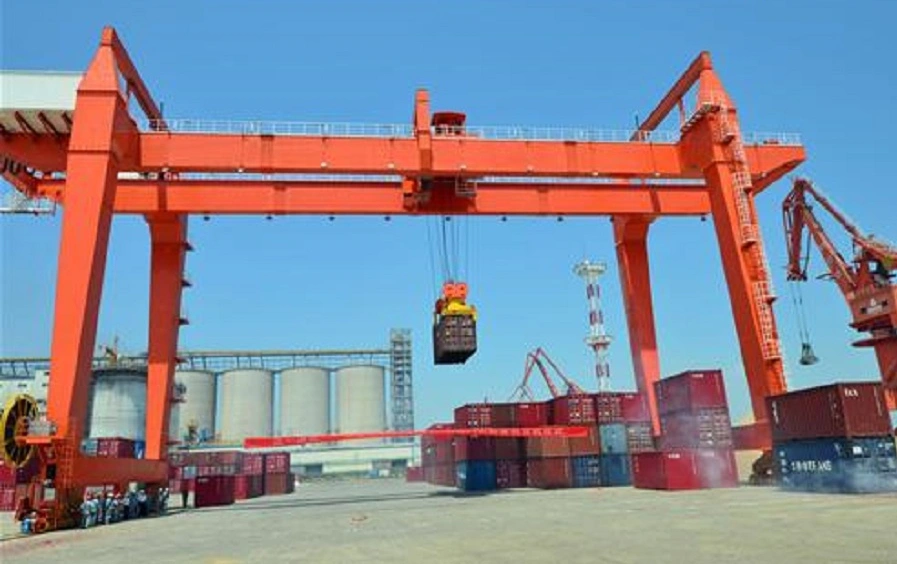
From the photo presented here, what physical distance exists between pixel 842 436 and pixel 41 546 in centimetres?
1948

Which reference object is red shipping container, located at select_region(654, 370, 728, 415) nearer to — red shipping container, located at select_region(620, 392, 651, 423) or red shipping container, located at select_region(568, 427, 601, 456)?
red shipping container, located at select_region(620, 392, 651, 423)

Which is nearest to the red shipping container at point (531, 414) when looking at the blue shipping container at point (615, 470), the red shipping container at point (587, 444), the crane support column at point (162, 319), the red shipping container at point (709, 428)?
the red shipping container at point (587, 444)

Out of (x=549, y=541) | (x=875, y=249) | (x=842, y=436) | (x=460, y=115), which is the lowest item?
(x=549, y=541)

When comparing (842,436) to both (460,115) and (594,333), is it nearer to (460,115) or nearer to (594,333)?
(460,115)

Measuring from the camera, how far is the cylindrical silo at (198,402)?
78.5 m

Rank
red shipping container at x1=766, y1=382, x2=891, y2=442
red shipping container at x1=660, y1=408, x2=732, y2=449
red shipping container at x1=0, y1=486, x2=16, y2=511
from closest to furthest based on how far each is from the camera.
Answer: red shipping container at x1=766, y1=382, x2=891, y2=442
red shipping container at x1=660, y1=408, x2=732, y2=449
red shipping container at x1=0, y1=486, x2=16, y2=511

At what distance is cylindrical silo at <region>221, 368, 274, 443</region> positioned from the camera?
7962 cm

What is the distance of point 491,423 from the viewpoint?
33750 millimetres

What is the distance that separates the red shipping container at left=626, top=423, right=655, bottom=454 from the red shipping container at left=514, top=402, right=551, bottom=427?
4.17 metres

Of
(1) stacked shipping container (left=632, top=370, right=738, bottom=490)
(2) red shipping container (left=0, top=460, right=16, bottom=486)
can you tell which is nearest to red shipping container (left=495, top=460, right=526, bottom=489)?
(1) stacked shipping container (left=632, top=370, right=738, bottom=490)

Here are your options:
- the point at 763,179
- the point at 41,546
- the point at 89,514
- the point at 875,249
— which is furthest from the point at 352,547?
the point at 875,249

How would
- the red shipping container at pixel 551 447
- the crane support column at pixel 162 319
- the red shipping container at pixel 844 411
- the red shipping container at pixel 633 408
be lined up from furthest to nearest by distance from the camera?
1. the red shipping container at pixel 551 447
2. the red shipping container at pixel 633 408
3. the crane support column at pixel 162 319
4. the red shipping container at pixel 844 411

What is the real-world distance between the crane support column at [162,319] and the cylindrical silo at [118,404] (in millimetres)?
21612

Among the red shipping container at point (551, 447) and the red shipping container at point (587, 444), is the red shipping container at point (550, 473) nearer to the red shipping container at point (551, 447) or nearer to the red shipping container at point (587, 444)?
the red shipping container at point (551, 447)
